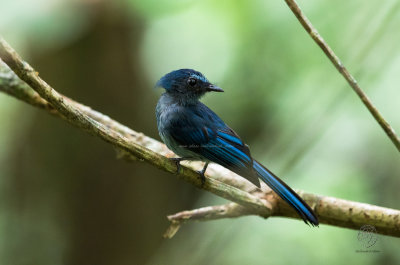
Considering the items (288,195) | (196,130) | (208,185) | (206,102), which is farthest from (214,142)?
(206,102)

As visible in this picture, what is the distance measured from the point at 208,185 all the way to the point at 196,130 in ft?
1.64

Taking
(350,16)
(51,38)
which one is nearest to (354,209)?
(350,16)

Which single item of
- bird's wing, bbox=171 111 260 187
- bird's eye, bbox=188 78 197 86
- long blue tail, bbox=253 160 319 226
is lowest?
long blue tail, bbox=253 160 319 226

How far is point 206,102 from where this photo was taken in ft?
17.7

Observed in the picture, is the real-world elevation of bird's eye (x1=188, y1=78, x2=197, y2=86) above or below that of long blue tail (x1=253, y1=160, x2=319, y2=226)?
above

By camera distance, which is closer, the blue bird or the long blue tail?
the long blue tail

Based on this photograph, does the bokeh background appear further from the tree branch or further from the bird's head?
the bird's head

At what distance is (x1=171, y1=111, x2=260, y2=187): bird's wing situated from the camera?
2975mm

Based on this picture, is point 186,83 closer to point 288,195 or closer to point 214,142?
point 214,142

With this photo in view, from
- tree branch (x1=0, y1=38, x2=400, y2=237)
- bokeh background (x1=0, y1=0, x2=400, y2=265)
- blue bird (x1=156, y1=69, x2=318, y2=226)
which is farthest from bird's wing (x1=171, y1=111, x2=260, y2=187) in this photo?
bokeh background (x1=0, y1=0, x2=400, y2=265)

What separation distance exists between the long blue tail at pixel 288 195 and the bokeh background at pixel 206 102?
0.16 meters

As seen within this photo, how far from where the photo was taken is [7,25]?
3926 millimetres

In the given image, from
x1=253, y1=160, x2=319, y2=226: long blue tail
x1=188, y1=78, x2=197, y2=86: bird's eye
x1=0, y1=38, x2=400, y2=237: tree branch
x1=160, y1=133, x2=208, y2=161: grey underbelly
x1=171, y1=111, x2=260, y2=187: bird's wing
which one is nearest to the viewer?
x1=0, y1=38, x2=400, y2=237: tree branch

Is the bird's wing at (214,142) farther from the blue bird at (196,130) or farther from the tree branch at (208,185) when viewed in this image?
the tree branch at (208,185)
